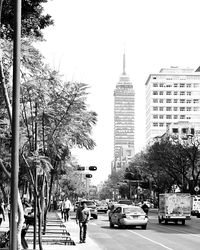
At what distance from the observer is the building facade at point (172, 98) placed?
187750 mm

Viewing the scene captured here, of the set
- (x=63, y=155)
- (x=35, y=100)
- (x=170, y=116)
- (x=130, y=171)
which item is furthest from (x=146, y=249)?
(x=170, y=116)

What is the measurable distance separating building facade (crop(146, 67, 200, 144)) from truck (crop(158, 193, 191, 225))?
141141 mm

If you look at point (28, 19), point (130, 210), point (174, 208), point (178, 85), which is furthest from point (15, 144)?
point (178, 85)

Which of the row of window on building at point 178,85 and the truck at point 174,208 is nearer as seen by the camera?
the truck at point 174,208

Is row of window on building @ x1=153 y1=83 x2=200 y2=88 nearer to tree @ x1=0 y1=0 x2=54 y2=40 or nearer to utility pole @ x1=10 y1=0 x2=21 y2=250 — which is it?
tree @ x1=0 y1=0 x2=54 y2=40

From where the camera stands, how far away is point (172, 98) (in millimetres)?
189875

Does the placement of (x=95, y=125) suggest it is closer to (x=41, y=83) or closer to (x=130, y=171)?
(x=41, y=83)

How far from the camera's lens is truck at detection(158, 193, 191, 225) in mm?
44969

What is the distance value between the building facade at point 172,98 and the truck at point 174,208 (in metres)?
141

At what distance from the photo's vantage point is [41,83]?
14312 millimetres

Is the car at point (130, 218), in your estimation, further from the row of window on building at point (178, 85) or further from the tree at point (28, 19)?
the row of window on building at point (178, 85)

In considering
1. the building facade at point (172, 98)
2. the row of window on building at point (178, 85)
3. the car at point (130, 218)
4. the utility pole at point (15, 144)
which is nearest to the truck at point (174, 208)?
the car at point (130, 218)

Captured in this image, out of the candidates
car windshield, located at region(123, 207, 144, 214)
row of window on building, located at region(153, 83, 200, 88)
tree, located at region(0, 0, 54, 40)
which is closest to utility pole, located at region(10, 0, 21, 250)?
tree, located at region(0, 0, 54, 40)

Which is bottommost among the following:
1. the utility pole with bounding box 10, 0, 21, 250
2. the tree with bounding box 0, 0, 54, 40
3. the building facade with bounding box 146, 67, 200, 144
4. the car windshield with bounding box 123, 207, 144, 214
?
the car windshield with bounding box 123, 207, 144, 214
